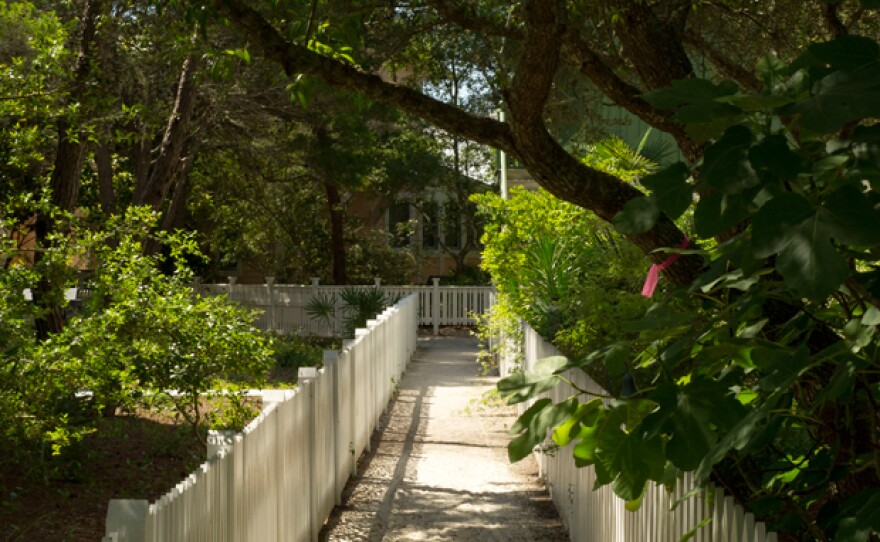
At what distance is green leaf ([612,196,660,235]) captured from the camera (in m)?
2.54

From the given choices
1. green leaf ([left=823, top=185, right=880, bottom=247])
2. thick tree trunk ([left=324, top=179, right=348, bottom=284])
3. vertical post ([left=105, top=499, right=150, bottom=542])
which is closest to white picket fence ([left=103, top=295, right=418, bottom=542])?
vertical post ([left=105, top=499, right=150, bottom=542])

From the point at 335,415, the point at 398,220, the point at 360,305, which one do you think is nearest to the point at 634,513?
the point at 335,415

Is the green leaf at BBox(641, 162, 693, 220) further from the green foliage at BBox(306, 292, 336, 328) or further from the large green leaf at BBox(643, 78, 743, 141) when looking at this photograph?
the green foliage at BBox(306, 292, 336, 328)

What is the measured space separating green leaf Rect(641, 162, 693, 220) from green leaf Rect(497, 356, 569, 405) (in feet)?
1.85

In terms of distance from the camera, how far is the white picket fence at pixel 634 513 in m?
3.69

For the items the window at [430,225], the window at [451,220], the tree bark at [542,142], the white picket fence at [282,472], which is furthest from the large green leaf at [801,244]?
the window at [430,225]

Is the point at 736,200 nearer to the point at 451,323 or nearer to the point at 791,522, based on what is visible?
the point at 791,522

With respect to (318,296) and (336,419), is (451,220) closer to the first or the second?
(318,296)

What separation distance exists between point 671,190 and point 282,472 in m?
4.57

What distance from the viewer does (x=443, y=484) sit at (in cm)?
1029

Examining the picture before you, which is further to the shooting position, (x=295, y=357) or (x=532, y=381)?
(x=295, y=357)

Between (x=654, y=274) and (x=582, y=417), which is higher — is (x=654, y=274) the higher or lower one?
the higher one

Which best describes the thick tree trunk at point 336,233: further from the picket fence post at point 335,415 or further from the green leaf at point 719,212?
the green leaf at point 719,212

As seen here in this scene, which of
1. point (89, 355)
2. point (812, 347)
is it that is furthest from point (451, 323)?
point (812, 347)
